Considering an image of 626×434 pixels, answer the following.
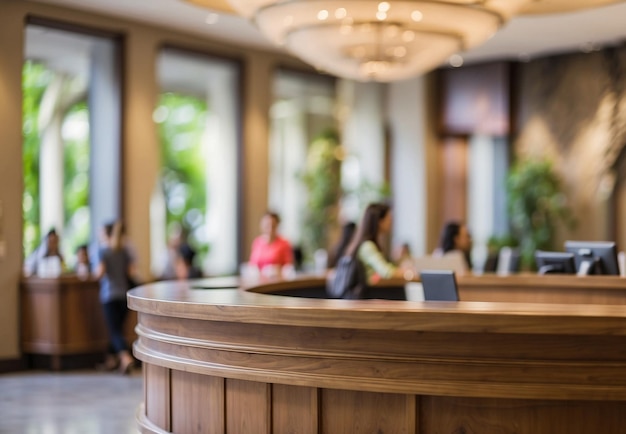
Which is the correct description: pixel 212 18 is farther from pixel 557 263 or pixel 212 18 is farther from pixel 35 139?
pixel 35 139

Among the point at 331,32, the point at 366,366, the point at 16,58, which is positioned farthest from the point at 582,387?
the point at 16,58

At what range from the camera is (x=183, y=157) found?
68.7ft

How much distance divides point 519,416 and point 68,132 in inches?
526

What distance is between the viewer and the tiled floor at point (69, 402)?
7027mm

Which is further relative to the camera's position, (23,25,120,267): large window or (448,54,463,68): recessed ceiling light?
(448,54,463,68): recessed ceiling light

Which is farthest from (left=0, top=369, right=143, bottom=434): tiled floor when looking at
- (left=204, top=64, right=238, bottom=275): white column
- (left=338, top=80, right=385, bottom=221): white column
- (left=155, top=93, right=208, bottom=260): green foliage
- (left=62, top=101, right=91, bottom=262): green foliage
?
(left=155, top=93, right=208, bottom=260): green foliage

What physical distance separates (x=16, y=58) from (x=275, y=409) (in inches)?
266

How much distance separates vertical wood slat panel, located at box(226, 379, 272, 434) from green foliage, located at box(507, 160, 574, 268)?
9.03 metres

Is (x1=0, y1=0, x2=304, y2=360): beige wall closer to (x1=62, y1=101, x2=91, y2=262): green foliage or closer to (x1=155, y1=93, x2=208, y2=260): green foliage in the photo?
(x1=62, y1=101, x2=91, y2=262): green foliage

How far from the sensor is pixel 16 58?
10.2 m

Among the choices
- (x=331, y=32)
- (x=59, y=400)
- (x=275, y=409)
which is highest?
(x=331, y=32)

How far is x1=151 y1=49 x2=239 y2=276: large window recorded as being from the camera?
1312 cm

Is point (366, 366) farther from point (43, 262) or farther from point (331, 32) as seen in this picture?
point (43, 262)

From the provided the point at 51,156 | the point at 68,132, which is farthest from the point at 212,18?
the point at 68,132
